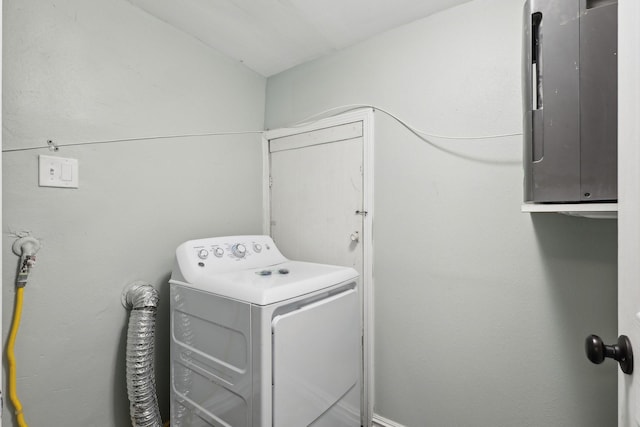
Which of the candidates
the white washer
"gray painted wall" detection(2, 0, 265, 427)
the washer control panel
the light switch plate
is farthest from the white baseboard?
the light switch plate

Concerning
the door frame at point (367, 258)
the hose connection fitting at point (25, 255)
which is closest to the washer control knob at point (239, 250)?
the door frame at point (367, 258)

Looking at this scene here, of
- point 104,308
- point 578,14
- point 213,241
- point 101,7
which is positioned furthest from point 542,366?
point 101,7

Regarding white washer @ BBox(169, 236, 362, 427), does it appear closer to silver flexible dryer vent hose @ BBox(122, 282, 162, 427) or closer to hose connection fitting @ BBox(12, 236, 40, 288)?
silver flexible dryer vent hose @ BBox(122, 282, 162, 427)

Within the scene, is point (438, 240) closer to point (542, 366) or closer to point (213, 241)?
point (542, 366)

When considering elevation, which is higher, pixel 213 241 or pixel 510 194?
pixel 510 194

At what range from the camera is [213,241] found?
159 centimetres

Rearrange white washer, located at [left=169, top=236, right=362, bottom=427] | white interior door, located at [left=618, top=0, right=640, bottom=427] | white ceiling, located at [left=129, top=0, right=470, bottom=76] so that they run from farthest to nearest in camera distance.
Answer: white ceiling, located at [left=129, top=0, right=470, bottom=76] < white washer, located at [left=169, top=236, right=362, bottom=427] < white interior door, located at [left=618, top=0, right=640, bottom=427]

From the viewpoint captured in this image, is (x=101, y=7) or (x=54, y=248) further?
(x=101, y=7)

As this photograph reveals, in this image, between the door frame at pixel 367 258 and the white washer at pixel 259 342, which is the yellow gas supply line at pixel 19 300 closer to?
the white washer at pixel 259 342

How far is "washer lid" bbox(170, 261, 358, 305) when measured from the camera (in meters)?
1.14

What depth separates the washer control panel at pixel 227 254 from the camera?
145 centimetres

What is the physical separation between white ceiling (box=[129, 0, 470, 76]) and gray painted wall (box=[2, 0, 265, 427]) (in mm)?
136

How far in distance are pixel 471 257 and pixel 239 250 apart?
1.19m

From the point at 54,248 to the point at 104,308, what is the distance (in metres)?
0.35
